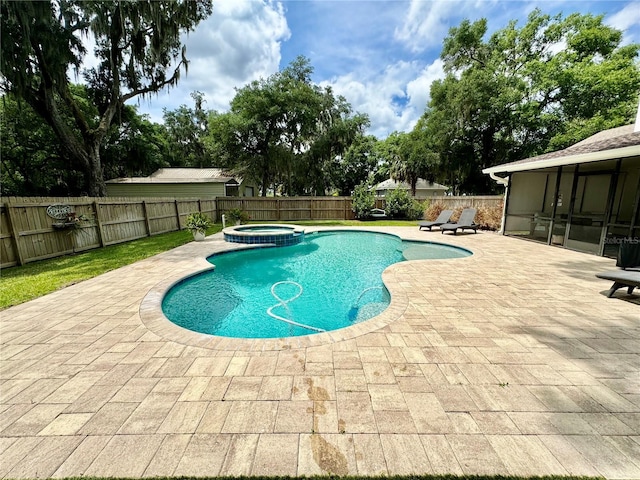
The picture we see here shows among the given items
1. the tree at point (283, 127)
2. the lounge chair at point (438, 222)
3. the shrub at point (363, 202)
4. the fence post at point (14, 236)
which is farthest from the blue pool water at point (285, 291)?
the tree at point (283, 127)

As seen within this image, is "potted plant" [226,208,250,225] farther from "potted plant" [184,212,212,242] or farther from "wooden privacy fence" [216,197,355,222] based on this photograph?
"potted plant" [184,212,212,242]

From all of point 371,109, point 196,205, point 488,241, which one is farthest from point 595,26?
point 196,205

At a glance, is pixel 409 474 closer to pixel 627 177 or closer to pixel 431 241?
pixel 431 241

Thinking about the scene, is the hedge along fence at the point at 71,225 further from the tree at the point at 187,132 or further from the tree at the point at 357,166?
the tree at the point at 357,166

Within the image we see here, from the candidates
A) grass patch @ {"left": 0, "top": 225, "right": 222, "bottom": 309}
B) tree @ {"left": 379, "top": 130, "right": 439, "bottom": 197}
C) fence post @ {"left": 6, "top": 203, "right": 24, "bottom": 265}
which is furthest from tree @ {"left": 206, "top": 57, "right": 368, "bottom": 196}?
fence post @ {"left": 6, "top": 203, "right": 24, "bottom": 265}

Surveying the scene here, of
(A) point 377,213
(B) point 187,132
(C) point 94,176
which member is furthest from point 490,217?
(B) point 187,132

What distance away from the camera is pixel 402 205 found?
16625 millimetres

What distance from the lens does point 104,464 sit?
1.60 metres

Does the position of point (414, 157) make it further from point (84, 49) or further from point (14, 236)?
point (14, 236)

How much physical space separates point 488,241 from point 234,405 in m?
10.3

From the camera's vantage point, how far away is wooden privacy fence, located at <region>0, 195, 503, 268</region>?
6270 mm

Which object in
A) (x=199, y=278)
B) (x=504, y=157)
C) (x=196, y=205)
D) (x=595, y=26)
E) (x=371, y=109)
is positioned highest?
(x=595, y=26)

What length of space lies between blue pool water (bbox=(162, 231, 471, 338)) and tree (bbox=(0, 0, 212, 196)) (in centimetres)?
1062

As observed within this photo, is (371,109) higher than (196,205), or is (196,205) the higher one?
(371,109)
